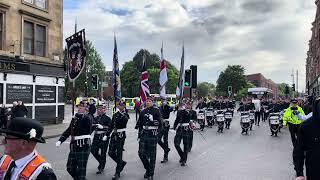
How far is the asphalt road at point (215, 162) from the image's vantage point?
10781 millimetres

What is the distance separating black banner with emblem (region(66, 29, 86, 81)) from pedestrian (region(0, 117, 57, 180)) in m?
11.5

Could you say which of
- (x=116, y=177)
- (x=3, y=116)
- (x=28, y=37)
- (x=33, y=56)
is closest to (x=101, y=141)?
(x=116, y=177)

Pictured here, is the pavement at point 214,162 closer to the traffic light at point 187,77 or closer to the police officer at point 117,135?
the police officer at point 117,135

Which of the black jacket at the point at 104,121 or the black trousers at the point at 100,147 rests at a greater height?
the black jacket at the point at 104,121

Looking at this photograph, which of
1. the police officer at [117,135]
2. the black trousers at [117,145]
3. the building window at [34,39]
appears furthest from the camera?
the building window at [34,39]

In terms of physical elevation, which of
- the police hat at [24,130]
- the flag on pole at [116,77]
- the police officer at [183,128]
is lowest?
the police officer at [183,128]

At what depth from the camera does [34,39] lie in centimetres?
2742

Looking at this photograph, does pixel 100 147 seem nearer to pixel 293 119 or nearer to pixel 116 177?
pixel 116 177

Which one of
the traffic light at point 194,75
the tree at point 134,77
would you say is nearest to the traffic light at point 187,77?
the traffic light at point 194,75

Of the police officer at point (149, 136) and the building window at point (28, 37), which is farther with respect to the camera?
the building window at point (28, 37)

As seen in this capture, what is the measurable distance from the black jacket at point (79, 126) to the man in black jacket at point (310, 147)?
501cm

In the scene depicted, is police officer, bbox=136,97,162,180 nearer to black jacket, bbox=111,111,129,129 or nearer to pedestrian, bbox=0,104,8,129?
black jacket, bbox=111,111,129,129

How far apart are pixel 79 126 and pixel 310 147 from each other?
5209mm

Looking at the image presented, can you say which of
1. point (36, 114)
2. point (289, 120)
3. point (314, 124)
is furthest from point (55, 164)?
point (36, 114)
